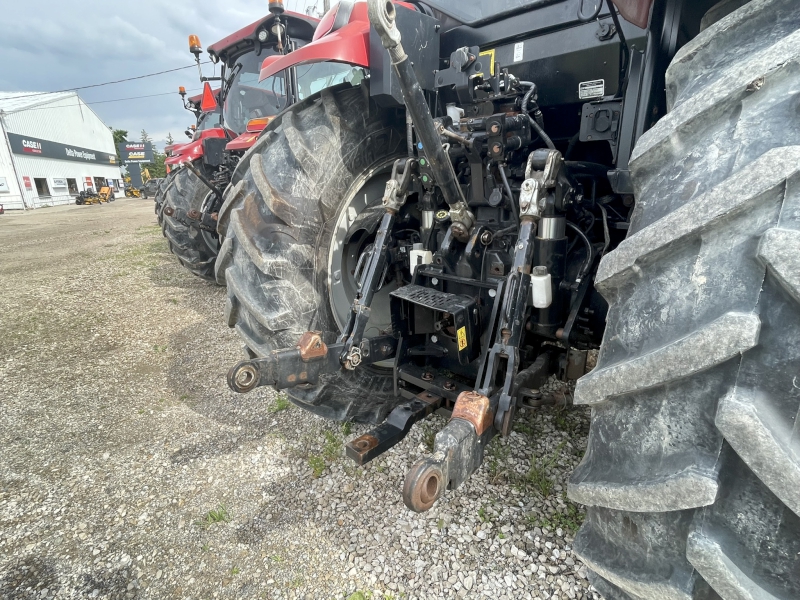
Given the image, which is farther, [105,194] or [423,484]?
[105,194]

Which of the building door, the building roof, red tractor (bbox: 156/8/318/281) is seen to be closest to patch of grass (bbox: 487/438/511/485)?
red tractor (bbox: 156/8/318/281)

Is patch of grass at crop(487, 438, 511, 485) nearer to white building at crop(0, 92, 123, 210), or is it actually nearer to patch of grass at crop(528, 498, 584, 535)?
patch of grass at crop(528, 498, 584, 535)

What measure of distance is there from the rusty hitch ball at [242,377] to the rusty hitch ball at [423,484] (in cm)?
60

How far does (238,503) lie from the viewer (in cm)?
209

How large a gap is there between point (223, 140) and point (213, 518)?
16.6ft

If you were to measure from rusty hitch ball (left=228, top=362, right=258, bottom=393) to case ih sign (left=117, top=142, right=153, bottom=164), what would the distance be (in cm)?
5730

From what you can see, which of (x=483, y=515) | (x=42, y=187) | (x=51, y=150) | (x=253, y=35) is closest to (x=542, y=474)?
(x=483, y=515)

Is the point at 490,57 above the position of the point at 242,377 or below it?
above

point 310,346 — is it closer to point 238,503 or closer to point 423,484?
point 423,484

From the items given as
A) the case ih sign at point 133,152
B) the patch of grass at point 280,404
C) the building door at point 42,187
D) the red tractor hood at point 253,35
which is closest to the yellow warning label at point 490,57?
the patch of grass at point 280,404

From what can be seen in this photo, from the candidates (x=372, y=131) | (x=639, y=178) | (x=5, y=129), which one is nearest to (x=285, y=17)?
(x=372, y=131)

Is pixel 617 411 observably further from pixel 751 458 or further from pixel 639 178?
pixel 639 178

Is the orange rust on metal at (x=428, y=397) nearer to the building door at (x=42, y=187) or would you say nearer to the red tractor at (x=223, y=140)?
the red tractor at (x=223, y=140)

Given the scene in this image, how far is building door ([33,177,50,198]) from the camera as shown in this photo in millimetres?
31406
